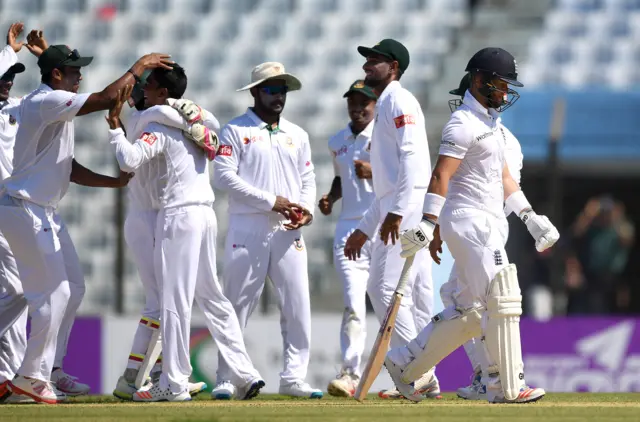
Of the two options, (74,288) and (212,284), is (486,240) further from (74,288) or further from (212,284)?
(74,288)

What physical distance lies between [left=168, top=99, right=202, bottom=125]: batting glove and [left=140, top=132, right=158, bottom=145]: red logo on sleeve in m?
0.23

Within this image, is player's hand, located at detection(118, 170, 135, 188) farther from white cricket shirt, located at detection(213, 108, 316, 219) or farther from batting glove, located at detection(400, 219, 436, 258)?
batting glove, located at detection(400, 219, 436, 258)

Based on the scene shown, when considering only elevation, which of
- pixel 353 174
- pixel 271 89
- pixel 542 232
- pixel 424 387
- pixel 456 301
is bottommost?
pixel 424 387

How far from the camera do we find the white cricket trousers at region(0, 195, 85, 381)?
8008 mm

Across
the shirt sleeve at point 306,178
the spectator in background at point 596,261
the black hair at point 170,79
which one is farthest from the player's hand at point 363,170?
the spectator in background at point 596,261

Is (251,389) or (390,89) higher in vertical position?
(390,89)

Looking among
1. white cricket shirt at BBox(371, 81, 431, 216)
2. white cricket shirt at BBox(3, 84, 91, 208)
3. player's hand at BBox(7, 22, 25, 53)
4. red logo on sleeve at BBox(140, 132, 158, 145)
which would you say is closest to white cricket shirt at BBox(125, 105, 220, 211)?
red logo on sleeve at BBox(140, 132, 158, 145)

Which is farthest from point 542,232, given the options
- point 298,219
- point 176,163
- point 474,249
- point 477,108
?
point 176,163

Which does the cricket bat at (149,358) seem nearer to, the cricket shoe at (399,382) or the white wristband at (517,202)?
the cricket shoe at (399,382)

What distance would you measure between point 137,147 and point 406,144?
1609mm

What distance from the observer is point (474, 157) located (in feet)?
24.4

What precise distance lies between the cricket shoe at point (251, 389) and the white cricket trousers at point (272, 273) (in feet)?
1.25

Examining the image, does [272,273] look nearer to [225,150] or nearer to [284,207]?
[284,207]

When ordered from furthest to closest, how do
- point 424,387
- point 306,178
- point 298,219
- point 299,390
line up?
point 306,178
point 298,219
point 299,390
point 424,387
